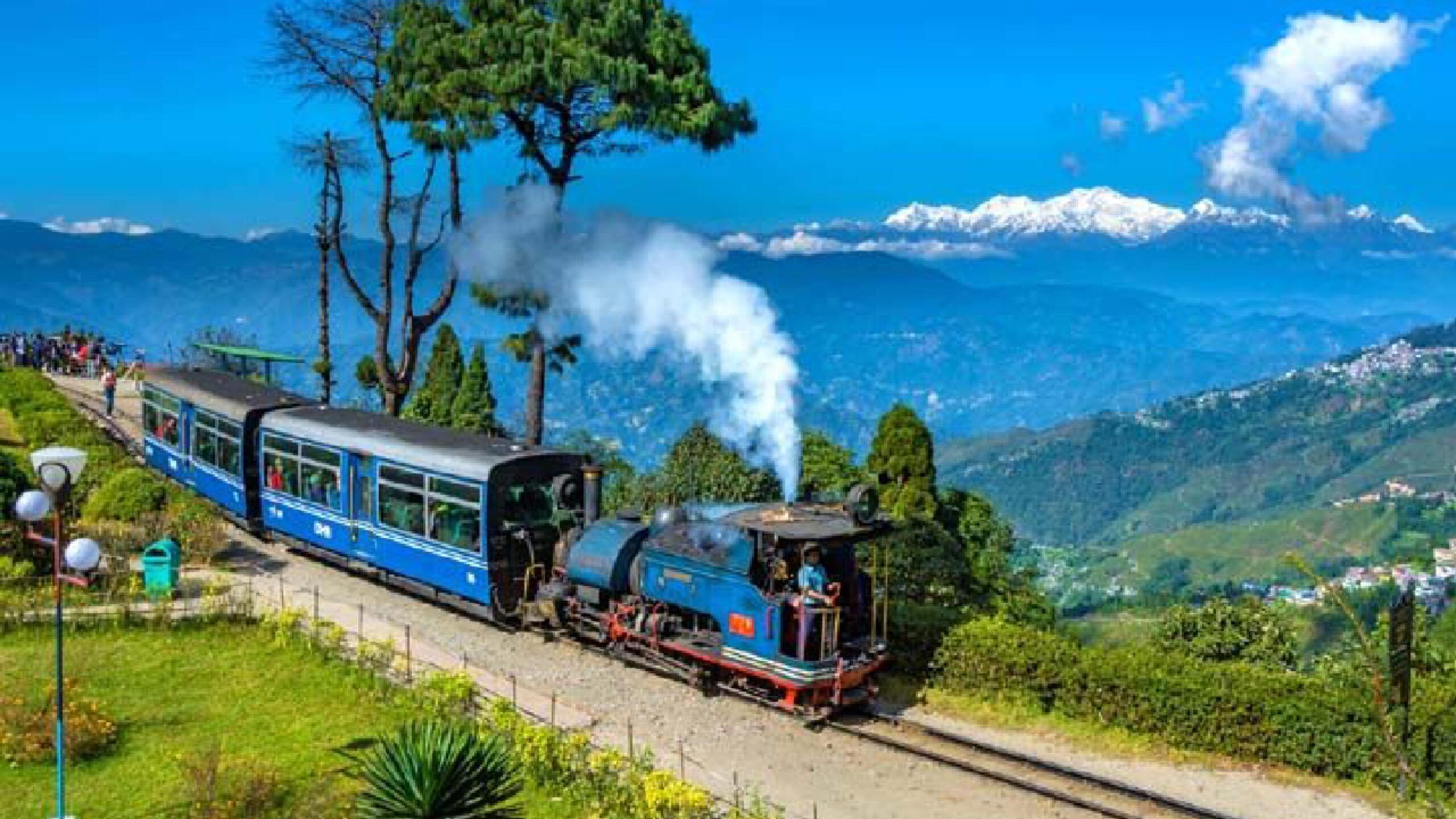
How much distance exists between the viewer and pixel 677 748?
1698cm

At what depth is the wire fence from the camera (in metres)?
17.0

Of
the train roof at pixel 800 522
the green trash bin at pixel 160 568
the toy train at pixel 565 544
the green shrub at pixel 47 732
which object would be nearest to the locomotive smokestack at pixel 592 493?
the toy train at pixel 565 544

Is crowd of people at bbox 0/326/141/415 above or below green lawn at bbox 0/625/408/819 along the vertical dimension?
above

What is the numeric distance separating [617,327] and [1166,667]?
12830 millimetres

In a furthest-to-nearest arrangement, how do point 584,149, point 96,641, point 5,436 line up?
point 5,436 → point 584,149 → point 96,641

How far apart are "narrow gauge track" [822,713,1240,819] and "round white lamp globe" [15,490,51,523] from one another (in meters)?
10.2

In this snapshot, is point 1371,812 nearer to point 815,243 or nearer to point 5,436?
point 5,436

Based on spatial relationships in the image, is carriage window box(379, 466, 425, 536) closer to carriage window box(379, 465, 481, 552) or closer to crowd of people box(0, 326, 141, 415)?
carriage window box(379, 465, 481, 552)

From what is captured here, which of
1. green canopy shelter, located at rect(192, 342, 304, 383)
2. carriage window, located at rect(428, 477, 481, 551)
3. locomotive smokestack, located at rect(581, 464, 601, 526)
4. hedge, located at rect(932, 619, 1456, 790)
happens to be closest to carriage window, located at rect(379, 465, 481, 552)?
carriage window, located at rect(428, 477, 481, 551)

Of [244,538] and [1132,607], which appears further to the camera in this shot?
[1132,607]

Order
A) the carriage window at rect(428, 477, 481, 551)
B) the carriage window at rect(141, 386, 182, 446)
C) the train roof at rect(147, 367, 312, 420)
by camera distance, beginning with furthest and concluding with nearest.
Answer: the carriage window at rect(141, 386, 182, 446)
the train roof at rect(147, 367, 312, 420)
the carriage window at rect(428, 477, 481, 551)

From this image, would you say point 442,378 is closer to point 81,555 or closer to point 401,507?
point 401,507

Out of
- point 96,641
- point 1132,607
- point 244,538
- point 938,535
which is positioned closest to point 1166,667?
point 938,535

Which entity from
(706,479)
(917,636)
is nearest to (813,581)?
(917,636)
